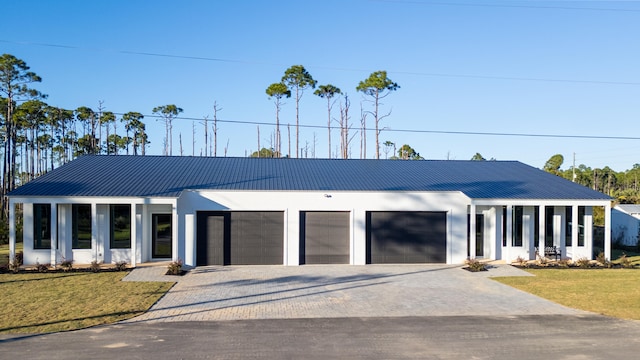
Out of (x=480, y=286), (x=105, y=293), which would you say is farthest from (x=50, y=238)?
(x=480, y=286)

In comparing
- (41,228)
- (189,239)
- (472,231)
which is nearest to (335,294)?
(189,239)

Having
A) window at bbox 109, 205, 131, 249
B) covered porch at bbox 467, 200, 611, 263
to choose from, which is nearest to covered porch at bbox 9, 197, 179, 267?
window at bbox 109, 205, 131, 249

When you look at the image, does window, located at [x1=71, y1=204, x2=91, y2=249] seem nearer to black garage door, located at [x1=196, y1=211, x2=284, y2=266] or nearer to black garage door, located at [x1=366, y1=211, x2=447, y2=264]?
black garage door, located at [x1=196, y1=211, x2=284, y2=266]

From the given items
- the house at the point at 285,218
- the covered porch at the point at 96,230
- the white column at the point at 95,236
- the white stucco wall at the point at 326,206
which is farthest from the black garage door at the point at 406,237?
the white column at the point at 95,236

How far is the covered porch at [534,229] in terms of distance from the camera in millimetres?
20000

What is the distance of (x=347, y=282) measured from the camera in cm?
1538

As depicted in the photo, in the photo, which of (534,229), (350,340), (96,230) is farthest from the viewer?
(534,229)

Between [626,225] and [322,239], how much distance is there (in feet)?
61.1

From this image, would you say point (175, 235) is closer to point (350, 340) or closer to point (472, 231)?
point (350, 340)

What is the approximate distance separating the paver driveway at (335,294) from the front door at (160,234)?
1669 mm

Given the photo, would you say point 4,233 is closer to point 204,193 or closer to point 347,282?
point 204,193

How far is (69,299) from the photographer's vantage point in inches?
485

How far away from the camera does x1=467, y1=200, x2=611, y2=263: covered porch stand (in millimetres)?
20000

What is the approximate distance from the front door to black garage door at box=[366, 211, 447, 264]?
8.14 m
